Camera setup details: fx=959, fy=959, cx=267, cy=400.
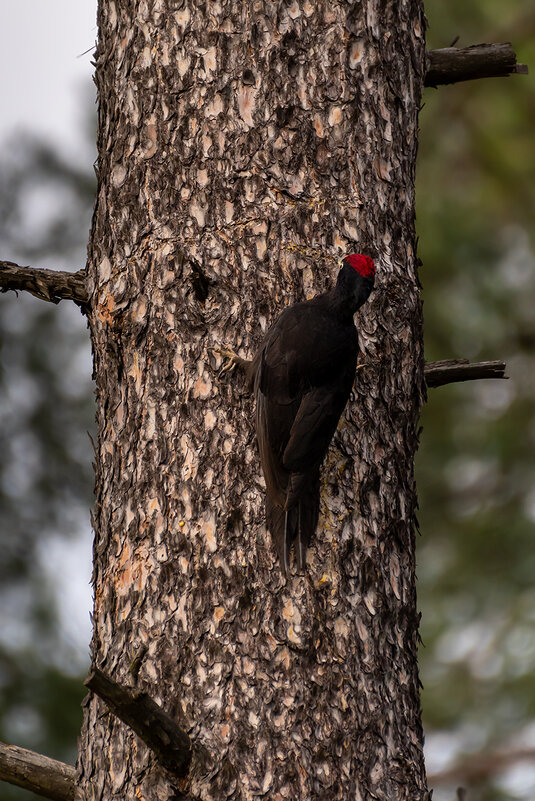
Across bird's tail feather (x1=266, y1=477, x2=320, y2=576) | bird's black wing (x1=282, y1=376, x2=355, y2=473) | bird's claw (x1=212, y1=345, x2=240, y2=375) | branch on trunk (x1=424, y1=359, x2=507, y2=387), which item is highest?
branch on trunk (x1=424, y1=359, x2=507, y2=387)

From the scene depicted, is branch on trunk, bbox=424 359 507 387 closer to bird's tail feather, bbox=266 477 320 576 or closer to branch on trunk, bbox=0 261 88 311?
bird's tail feather, bbox=266 477 320 576

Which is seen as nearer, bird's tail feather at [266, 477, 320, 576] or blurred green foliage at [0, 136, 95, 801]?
bird's tail feather at [266, 477, 320, 576]

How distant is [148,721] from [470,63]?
2196mm

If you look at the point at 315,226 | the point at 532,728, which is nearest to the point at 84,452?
the point at 532,728

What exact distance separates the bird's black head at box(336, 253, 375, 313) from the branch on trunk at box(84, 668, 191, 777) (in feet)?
3.63

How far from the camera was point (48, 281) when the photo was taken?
2801 mm

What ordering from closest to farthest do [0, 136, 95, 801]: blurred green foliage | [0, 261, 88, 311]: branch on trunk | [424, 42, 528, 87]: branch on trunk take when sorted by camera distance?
[0, 261, 88, 311]: branch on trunk → [424, 42, 528, 87]: branch on trunk → [0, 136, 95, 801]: blurred green foliage

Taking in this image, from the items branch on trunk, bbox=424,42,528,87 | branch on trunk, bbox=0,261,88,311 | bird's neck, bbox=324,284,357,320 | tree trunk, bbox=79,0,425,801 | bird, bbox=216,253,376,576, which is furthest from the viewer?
branch on trunk, bbox=424,42,528,87

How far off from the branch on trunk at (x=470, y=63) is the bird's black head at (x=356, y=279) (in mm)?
886

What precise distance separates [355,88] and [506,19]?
3853 millimetres

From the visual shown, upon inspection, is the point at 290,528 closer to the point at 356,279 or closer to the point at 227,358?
the point at 227,358

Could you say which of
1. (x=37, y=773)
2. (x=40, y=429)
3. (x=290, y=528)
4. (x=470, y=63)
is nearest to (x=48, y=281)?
(x=290, y=528)

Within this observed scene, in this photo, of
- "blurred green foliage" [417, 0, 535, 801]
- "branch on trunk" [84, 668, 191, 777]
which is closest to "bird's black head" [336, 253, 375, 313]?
"branch on trunk" [84, 668, 191, 777]

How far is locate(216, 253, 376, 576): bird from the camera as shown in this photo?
235 cm
